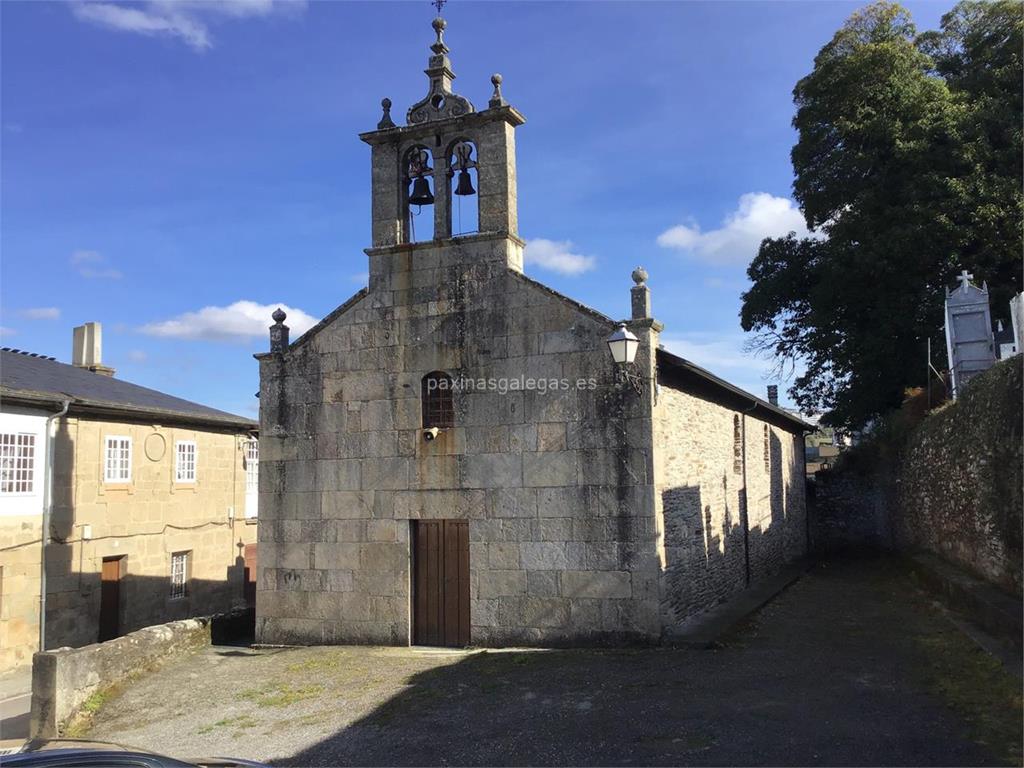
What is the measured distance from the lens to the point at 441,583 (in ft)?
39.3

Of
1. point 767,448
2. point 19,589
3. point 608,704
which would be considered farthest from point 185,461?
point 608,704

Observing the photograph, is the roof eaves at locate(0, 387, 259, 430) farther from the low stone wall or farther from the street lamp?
the street lamp

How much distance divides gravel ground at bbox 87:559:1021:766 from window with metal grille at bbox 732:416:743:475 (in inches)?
181

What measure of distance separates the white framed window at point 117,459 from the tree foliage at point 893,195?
18278mm

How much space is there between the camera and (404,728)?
8070mm

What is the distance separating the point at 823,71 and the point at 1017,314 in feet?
45.8

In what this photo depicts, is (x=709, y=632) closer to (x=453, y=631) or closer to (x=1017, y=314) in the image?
(x=453, y=631)

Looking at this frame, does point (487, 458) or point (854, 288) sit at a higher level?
point (854, 288)

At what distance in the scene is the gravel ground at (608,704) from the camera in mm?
6832

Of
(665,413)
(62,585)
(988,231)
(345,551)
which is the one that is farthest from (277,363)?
(988,231)

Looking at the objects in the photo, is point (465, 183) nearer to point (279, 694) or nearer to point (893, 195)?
point (279, 694)

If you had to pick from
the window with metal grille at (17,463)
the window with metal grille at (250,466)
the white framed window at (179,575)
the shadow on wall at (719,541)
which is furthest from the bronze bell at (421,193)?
the window with metal grille at (250,466)

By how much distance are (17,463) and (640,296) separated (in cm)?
1252

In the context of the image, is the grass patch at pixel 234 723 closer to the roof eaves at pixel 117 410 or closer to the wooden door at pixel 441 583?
the wooden door at pixel 441 583
